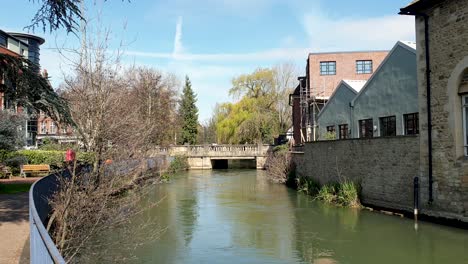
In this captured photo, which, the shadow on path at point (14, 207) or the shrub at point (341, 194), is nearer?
the shadow on path at point (14, 207)

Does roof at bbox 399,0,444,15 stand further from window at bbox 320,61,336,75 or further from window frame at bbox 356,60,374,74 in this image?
window frame at bbox 356,60,374,74

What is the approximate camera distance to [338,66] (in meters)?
40.3

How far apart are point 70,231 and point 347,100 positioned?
1970cm

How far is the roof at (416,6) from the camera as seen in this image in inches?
603

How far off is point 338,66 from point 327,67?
3.27 feet

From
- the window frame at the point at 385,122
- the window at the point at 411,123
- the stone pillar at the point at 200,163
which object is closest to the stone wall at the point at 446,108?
the window at the point at 411,123

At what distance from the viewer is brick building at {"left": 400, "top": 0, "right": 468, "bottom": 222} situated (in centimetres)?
1414

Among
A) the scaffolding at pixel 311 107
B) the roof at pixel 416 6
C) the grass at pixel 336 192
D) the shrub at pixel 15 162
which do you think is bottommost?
the grass at pixel 336 192

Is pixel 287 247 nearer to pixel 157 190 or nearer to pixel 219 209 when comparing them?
pixel 219 209

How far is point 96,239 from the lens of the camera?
11.6 meters

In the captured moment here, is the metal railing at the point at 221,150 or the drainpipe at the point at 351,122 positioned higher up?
the drainpipe at the point at 351,122

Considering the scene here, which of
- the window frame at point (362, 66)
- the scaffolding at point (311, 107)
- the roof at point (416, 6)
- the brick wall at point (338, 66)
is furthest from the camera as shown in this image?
the window frame at point (362, 66)

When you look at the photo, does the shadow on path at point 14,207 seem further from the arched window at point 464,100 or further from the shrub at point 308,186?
the shrub at point 308,186

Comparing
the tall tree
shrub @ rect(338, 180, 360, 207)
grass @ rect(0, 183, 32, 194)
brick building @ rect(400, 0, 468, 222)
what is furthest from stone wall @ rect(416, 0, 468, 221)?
the tall tree
